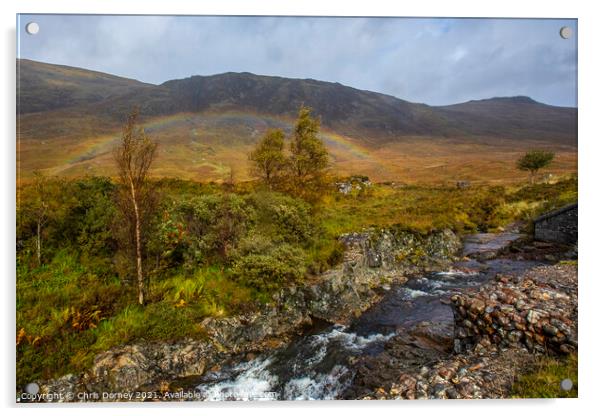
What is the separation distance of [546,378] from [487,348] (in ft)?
2.64

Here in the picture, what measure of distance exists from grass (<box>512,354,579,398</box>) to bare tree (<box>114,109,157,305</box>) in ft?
22.5

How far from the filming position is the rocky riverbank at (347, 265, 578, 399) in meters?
4.24

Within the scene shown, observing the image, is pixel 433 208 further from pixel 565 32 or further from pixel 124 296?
pixel 124 296

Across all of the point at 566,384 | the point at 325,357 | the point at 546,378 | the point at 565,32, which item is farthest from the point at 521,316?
the point at 565,32

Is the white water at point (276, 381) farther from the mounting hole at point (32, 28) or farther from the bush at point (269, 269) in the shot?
the mounting hole at point (32, 28)

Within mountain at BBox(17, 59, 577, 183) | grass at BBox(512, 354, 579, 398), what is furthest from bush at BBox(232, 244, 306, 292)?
grass at BBox(512, 354, 579, 398)

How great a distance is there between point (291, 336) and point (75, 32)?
757cm

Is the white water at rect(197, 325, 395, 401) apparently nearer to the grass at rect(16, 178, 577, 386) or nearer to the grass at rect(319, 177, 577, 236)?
the grass at rect(16, 178, 577, 386)

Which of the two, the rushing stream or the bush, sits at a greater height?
the bush

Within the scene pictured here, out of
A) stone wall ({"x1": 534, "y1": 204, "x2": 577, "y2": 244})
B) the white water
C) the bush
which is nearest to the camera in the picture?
the white water

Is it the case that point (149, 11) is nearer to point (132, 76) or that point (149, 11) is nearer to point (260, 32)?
point (132, 76)

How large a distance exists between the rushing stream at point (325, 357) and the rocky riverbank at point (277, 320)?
289 mm

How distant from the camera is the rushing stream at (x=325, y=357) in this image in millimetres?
4855

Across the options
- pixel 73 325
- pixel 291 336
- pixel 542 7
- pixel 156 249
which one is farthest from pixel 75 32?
pixel 542 7
